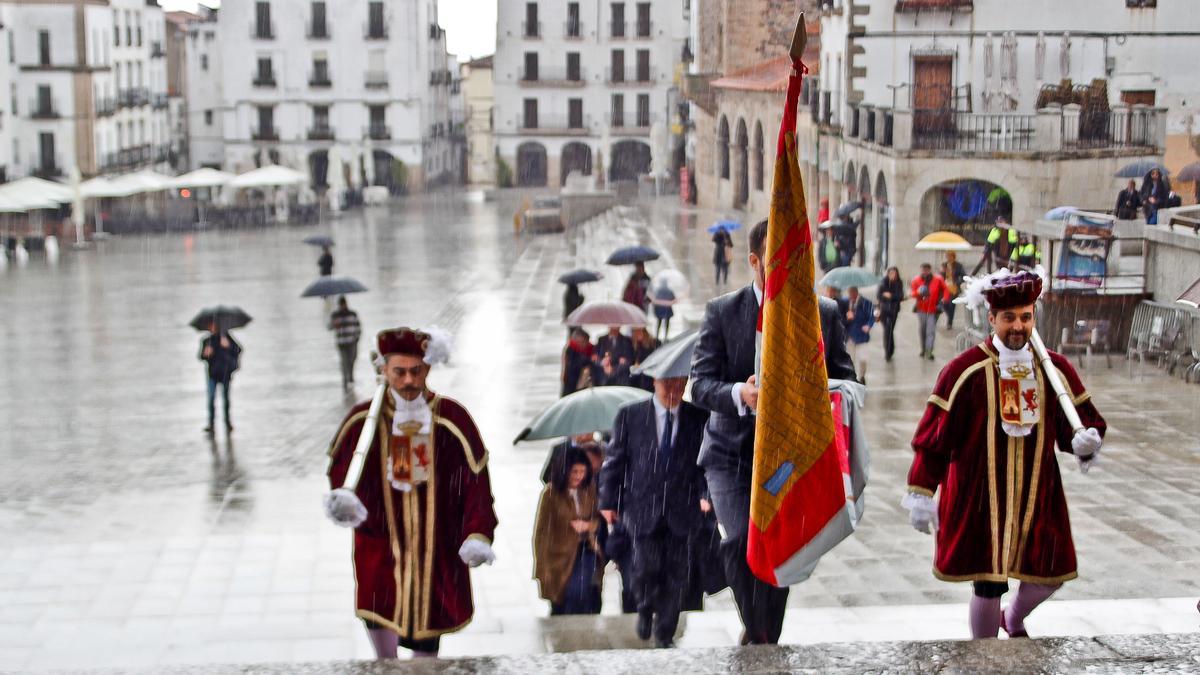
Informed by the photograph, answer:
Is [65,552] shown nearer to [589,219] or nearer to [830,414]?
[830,414]

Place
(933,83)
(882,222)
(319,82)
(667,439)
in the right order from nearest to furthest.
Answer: (667,439)
(882,222)
(933,83)
(319,82)

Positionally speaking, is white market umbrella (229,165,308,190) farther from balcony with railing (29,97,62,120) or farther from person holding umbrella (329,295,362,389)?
person holding umbrella (329,295,362,389)

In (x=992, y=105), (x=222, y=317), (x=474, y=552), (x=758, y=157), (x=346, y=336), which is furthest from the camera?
(x=758, y=157)

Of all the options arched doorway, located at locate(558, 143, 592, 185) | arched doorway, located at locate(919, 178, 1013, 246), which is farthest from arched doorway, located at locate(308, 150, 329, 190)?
arched doorway, located at locate(919, 178, 1013, 246)

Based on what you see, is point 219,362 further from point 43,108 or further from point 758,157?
point 43,108

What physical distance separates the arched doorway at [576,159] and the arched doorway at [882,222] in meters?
46.5

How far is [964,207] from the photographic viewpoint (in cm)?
3039

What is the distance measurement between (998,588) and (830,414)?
1.32m

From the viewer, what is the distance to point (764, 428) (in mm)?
5645

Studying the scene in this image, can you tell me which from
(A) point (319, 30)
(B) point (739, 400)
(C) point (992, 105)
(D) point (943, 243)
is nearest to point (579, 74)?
(A) point (319, 30)

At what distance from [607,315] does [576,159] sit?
62.5 metres

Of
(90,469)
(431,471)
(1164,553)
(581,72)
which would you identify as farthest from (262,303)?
(581,72)

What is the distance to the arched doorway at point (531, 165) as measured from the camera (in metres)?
78.3

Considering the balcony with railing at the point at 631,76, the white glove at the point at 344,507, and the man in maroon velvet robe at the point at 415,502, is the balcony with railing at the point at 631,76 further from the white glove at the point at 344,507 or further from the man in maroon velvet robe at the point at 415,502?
the white glove at the point at 344,507
